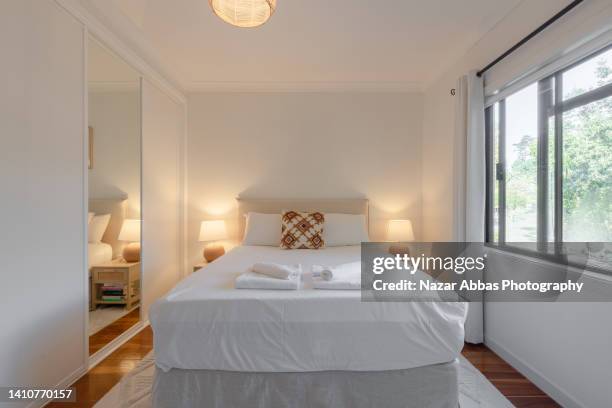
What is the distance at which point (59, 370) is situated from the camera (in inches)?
72.2

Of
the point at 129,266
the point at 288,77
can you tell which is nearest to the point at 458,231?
the point at 288,77

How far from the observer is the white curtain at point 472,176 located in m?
2.39

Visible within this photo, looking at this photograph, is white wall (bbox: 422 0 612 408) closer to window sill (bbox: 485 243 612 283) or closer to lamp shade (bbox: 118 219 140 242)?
window sill (bbox: 485 243 612 283)

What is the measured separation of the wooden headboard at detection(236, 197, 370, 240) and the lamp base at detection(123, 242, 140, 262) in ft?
3.94

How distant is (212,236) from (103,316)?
1.30m

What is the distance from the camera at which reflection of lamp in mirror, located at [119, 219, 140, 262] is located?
2428 mm

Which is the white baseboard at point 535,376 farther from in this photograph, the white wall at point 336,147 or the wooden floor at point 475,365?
the white wall at point 336,147

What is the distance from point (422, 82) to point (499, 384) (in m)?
3.09

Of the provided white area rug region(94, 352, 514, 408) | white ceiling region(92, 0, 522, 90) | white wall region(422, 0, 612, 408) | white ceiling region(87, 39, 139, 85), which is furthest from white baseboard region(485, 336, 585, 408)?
white ceiling region(87, 39, 139, 85)

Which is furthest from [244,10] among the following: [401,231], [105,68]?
[401,231]

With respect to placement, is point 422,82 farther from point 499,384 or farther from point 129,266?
point 129,266

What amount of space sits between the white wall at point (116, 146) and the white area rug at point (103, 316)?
74 centimetres

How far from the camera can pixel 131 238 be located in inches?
99.5

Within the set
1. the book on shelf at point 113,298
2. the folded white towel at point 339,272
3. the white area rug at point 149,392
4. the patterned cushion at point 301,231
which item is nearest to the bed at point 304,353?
the folded white towel at point 339,272
